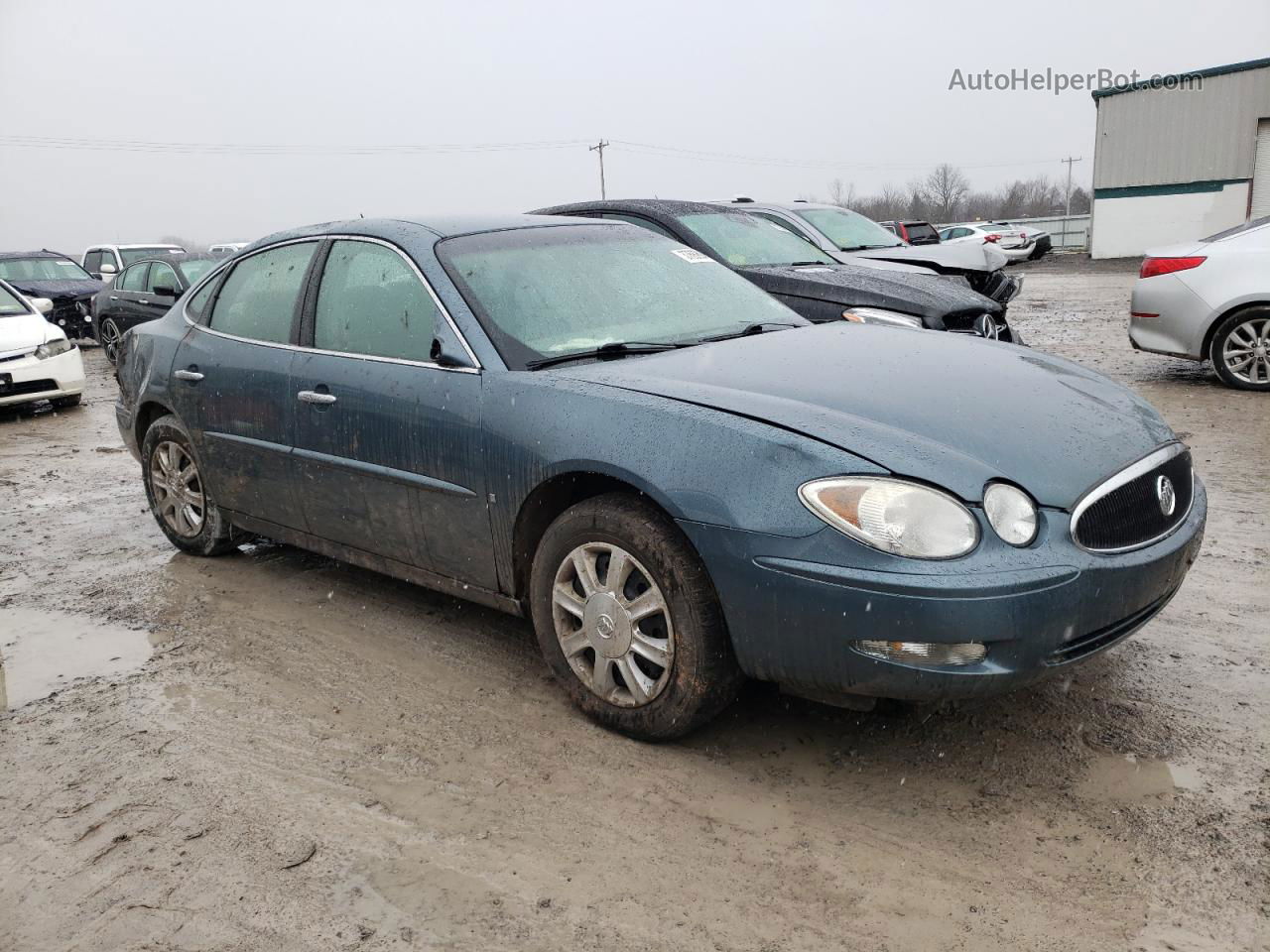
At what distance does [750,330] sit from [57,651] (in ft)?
9.98

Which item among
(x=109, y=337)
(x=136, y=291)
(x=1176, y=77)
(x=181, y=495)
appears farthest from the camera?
(x=1176, y=77)

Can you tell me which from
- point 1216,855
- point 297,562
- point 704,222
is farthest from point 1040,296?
point 1216,855

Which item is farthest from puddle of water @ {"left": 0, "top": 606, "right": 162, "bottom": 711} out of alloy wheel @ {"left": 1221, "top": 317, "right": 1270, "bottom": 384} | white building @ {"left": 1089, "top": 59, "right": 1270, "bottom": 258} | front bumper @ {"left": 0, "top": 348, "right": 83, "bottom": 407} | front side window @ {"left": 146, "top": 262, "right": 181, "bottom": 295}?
white building @ {"left": 1089, "top": 59, "right": 1270, "bottom": 258}

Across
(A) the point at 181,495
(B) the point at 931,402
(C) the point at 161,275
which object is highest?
(B) the point at 931,402

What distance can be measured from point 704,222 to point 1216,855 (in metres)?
6.62

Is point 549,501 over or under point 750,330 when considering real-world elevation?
under

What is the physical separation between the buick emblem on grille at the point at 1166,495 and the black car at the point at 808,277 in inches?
162

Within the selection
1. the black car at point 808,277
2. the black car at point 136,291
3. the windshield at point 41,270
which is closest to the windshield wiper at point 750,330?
the black car at point 808,277

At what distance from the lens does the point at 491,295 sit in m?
3.81

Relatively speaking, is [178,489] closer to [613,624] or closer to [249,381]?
[249,381]

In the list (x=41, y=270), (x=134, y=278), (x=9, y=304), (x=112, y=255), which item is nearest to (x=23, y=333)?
(x=9, y=304)

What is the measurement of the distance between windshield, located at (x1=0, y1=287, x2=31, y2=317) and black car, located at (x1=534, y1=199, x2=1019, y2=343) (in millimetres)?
6182

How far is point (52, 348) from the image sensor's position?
1093 cm

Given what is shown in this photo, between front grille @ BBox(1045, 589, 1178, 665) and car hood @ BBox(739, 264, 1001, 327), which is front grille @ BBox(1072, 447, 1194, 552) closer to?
front grille @ BBox(1045, 589, 1178, 665)
